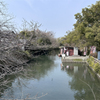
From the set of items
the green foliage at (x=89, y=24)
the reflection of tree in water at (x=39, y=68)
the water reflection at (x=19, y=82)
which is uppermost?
the green foliage at (x=89, y=24)

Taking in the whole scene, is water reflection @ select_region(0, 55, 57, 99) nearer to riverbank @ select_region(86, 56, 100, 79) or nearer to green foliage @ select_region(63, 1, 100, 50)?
riverbank @ select_region(86, 56, 100, 79)

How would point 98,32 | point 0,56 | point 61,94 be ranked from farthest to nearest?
point 98,32 → point 61,94 → point 0,56

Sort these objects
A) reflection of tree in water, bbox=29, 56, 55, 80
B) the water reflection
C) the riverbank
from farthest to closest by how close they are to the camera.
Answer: reflection of tree in water, bbox=29, 56, 55, 80, the riverbank, the water reflection

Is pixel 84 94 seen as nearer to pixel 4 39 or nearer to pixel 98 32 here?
pixel 4 39

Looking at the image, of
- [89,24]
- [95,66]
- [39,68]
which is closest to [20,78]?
[39,68]

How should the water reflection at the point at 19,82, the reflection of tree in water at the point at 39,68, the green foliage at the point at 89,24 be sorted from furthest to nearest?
the green foliage at the point at 89,24
the reflection of tree in water at the point at 39,68
the water reflection at the point at 19,82

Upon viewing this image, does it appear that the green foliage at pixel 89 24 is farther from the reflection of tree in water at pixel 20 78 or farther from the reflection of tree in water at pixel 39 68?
the reflection of tree in water at pixel 20 78

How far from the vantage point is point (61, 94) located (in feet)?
18.1

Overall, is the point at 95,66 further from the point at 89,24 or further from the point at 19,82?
the point at 19,82

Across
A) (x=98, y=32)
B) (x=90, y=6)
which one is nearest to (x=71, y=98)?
(x=98, y=32)

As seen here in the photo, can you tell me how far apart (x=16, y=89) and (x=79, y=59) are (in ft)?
30.3

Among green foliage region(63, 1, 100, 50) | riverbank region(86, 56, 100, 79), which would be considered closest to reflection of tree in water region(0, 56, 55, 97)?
riverbank region(86, 56, 100, 79)

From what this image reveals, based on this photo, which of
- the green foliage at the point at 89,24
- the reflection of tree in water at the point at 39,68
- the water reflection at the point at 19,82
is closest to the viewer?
the water reflection at the point at 19,82

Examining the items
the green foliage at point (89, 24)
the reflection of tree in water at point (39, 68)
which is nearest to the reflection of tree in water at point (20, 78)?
the reflection of tree in water at point (39, 68)
